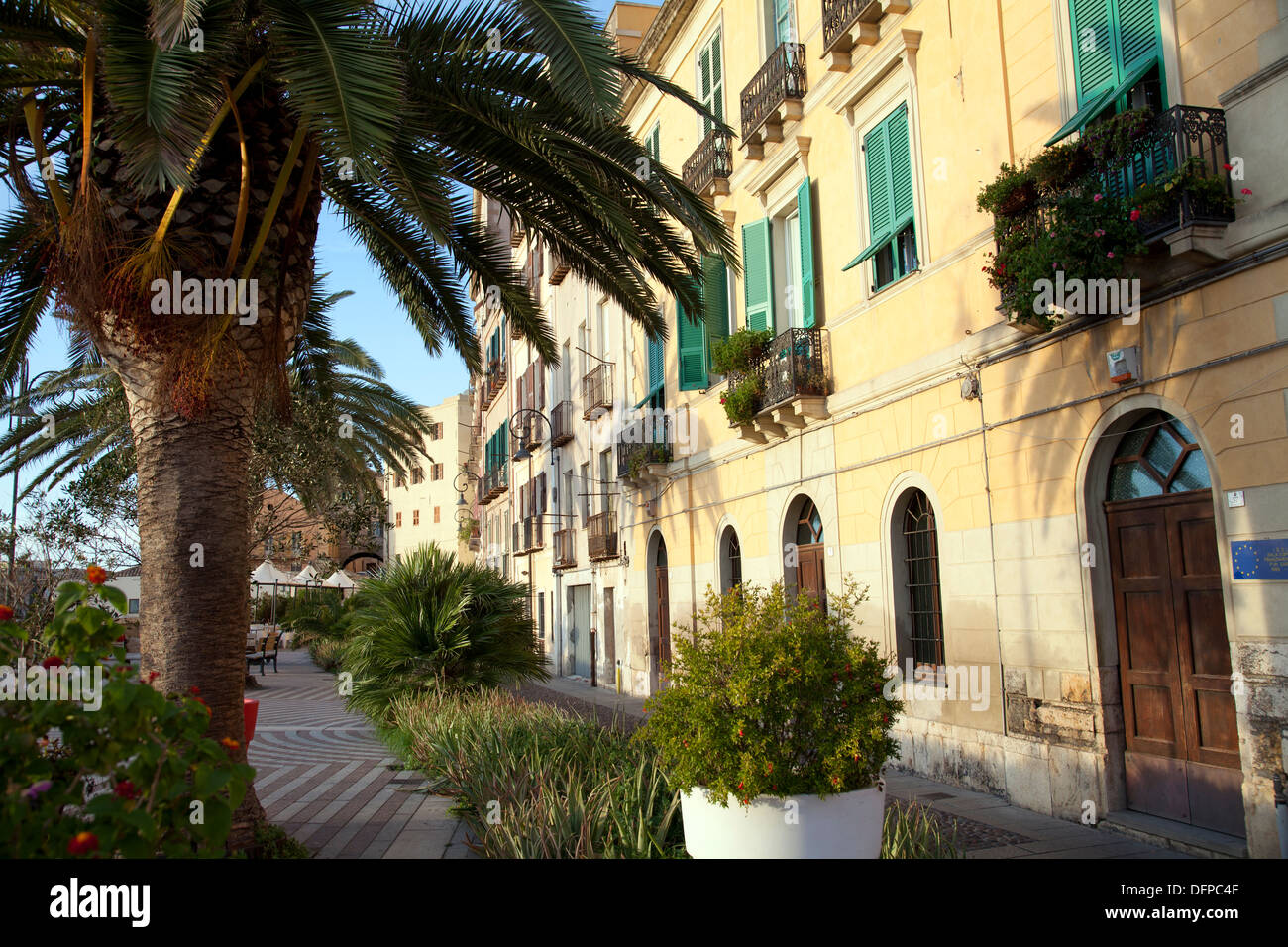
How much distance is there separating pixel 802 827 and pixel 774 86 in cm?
1181

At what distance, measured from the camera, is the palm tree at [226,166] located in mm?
5285

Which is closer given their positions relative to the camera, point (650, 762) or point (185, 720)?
point (185, 720)

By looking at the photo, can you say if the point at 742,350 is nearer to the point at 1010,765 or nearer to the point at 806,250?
the point at 806,250

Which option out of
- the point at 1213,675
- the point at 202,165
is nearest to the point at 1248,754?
the point at 1213,675

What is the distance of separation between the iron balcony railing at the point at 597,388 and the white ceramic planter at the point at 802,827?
18.0 m

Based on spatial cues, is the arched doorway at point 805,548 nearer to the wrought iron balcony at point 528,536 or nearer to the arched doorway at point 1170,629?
A: the arched doorway at point 1170,629

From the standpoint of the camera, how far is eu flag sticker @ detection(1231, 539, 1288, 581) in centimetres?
639

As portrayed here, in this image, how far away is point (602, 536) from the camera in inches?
873

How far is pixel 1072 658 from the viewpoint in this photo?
27.5ft

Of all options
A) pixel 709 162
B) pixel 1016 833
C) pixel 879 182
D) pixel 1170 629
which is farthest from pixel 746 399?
pixel 1016 833
